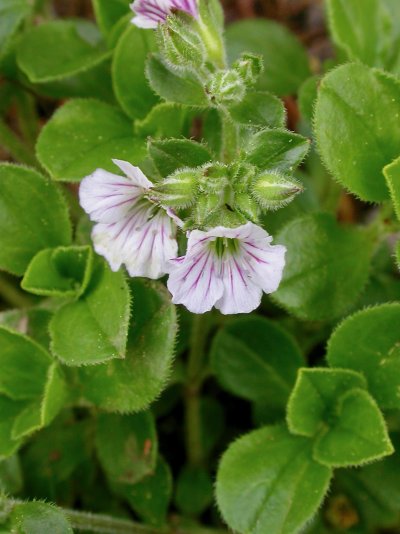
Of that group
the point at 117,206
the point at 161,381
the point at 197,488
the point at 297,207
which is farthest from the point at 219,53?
the point at 197,488

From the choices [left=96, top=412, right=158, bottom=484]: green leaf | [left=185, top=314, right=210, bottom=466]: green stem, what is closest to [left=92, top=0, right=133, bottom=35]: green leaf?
[left=185, top=314, right=210, bottom=466]: green stem

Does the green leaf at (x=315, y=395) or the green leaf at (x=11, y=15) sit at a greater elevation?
the green leaf at (x=11, y=15)

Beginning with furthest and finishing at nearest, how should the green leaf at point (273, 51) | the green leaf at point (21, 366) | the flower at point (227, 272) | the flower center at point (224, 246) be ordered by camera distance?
the green leaf at point (273, 51)
the green leaf at point (21, 366)
the flower center at point (224, 246)
the flower at point (227, 272)

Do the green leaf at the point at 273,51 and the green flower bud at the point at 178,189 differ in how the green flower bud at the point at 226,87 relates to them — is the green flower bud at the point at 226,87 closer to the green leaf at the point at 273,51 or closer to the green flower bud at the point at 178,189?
the green flower bud at the point at 178,189

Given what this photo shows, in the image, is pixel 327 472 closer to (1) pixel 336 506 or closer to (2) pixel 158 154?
(1) pixel 336 506

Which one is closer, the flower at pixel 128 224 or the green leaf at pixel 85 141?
the flower at pixel 128 224

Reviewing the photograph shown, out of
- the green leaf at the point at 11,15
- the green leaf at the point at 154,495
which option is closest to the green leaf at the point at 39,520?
the green leaf at the point at 154,495

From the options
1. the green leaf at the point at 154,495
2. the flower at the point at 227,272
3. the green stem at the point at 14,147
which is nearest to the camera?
the flower at the point at 227,272

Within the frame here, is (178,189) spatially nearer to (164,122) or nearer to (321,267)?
(164,122)
